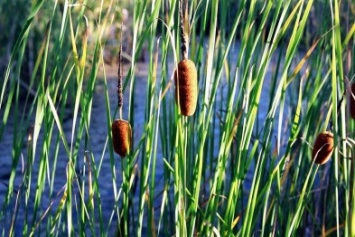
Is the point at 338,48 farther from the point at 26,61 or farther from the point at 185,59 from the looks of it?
the point at 26,61

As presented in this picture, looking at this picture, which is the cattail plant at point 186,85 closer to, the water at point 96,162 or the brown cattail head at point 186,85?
Answer: the brown cattail head at point 186,85

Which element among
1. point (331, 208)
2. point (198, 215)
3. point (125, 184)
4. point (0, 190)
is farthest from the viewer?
point (0, 190)

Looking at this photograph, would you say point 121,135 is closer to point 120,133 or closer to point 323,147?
point 120,133

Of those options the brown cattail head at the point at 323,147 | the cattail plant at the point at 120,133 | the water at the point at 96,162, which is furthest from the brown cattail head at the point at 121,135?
the water at the point at 96,162

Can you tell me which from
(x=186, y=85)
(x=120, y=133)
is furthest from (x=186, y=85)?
(x=120, y=133)

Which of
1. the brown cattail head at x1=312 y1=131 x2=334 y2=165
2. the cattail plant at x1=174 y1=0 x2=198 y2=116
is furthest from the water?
the cattail plant at x1=174 y1=0 x2=198 y2=116

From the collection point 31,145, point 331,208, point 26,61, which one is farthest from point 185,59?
point 26,61

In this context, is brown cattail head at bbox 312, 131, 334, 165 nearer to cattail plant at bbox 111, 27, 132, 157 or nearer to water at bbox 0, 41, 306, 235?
cattail plant at bbox 111, 27, 132, 157

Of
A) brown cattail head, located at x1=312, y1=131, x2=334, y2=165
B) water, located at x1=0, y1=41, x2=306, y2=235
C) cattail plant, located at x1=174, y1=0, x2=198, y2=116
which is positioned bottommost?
water, located at x1=0, y1=41, x2=306, y2=235
